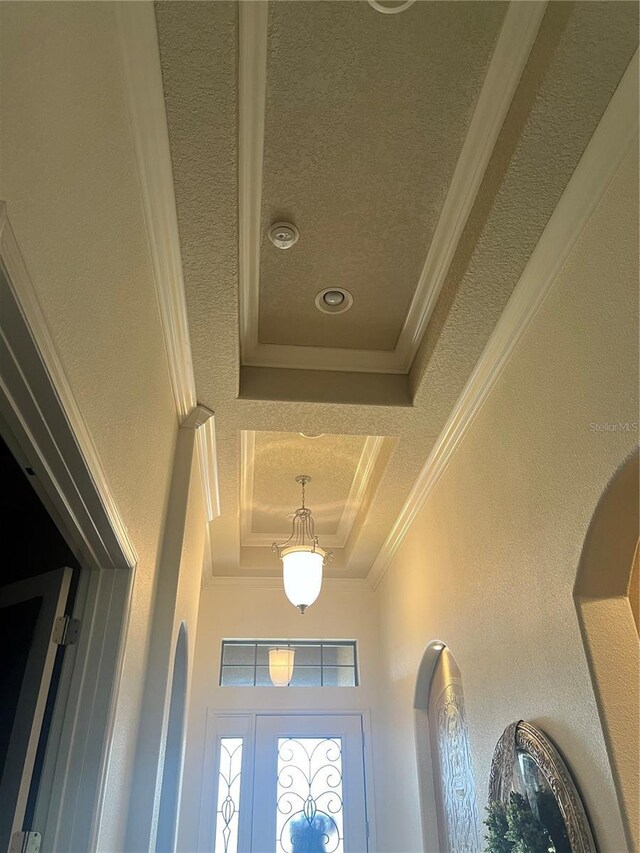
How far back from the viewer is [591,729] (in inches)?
69.3

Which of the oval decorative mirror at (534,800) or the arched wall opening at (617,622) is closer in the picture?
the arched wall opening at (617,622)

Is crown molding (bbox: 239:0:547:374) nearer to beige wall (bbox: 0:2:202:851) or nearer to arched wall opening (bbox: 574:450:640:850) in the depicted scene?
beige wall (bbox: 0:2:202:851)

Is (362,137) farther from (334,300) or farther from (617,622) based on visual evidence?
(617,622)

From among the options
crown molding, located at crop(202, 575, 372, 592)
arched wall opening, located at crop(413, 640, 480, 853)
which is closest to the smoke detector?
arched wall opening, located at crop(413, 640, 480, 853)

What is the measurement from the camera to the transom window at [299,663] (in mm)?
4789

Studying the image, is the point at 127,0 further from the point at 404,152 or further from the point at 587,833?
the point at 587,833

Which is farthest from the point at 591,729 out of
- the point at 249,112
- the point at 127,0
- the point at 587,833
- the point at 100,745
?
the point at 127,0

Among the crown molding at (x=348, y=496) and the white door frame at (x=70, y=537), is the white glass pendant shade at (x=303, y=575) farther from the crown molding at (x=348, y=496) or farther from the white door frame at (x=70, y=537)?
the white door frame at (x=70, y=537)

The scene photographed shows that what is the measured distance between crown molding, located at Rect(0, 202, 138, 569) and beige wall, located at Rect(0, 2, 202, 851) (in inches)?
1.7

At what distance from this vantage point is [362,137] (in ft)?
6.37

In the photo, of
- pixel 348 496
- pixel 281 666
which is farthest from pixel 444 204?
pixel 281 666

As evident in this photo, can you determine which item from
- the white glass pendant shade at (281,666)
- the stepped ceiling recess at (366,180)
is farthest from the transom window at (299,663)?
the stepped ceiling recess at (366,180)

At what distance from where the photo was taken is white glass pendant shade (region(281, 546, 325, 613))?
364cm

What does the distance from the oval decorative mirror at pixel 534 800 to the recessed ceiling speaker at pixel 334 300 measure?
183cm
